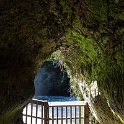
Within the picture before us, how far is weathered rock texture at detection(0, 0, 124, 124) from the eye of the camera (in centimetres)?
237

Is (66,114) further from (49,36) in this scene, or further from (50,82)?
(50,82)

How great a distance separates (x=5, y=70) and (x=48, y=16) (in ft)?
2.67

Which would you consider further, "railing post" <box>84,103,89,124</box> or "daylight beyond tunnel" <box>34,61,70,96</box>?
"daylight beyond tunnel" <box>34,61,70,96</box>

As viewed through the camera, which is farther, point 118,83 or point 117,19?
point 118,83

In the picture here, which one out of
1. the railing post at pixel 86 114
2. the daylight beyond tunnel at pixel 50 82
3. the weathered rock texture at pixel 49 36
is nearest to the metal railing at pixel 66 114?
the railing post at pixel 86 114

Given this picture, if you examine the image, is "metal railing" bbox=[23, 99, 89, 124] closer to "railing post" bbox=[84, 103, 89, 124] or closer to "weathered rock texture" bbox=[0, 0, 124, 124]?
"railing post" bbox=[84, 103, 89, 124]

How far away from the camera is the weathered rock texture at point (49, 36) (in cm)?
237

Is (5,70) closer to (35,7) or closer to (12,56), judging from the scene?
(12,56)

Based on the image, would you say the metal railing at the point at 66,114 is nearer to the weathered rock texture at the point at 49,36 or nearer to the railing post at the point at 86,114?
the railing post at the point at 86,114

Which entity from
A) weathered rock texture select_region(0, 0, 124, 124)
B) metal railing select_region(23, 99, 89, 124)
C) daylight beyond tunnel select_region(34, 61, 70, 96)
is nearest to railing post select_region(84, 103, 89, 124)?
metal railing select_region(23, 99, 89, 124)

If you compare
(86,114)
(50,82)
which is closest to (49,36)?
(86,114)

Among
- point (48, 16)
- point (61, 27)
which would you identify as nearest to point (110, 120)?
point (61, 27)

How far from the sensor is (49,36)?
10.5 ft

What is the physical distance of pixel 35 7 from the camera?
2.54m
